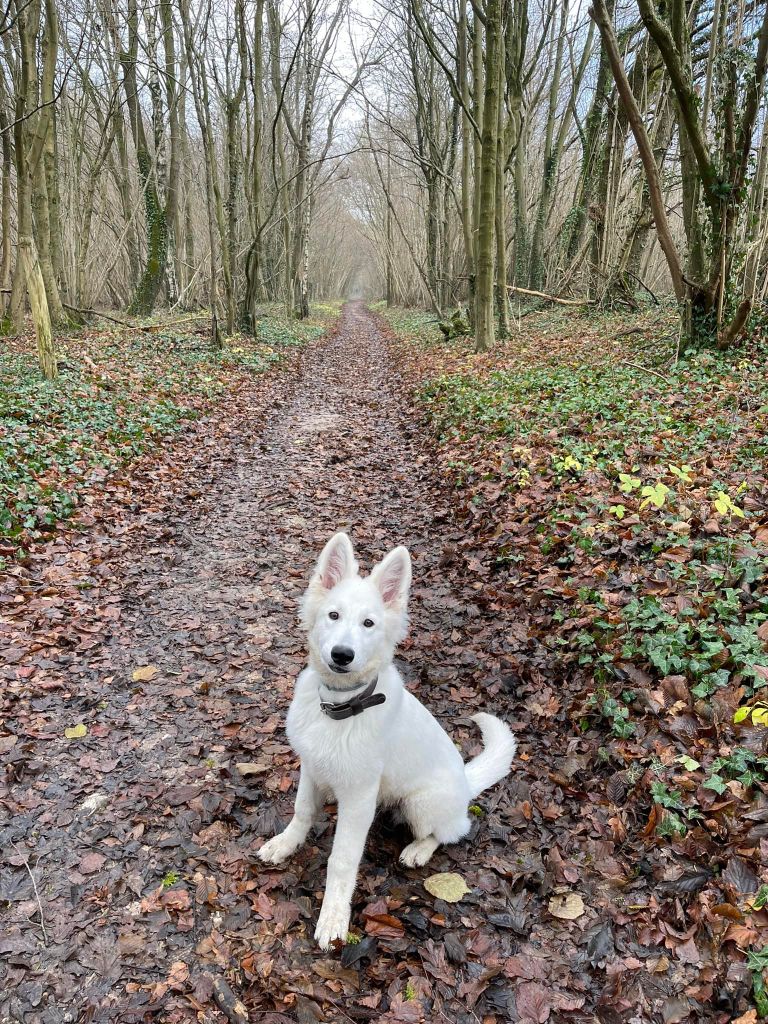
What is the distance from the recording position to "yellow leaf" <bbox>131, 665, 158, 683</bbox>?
4.54m

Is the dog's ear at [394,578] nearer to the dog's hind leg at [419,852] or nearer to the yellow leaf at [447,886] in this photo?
the dog's hind leg at [419,852]

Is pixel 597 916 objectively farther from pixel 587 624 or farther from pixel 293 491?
pixel 293 491

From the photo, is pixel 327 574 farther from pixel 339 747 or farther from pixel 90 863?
pixel 90 863

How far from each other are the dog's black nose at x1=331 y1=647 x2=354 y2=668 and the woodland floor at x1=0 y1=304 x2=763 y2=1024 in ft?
4.32

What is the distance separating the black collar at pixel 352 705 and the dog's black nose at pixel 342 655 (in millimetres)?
276

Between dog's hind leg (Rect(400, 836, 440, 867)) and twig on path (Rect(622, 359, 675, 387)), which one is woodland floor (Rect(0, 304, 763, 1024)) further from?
twig on path (Rect(622, 359, 675, 387))

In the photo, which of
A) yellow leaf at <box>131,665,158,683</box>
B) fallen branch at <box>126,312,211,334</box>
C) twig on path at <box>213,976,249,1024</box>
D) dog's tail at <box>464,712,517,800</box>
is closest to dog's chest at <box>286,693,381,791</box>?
dog's tail at <box>464,712,517,800</box>

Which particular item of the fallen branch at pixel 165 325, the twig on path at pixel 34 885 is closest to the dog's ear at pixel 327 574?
the twig on path at pixel 34 885

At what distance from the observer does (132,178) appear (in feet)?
86.3

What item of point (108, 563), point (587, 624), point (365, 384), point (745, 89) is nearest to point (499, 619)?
point (587, 624)

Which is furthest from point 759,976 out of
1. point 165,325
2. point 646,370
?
point 165,325

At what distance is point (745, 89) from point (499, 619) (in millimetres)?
9443

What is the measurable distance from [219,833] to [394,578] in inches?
72.6

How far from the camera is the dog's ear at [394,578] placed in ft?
9.31
